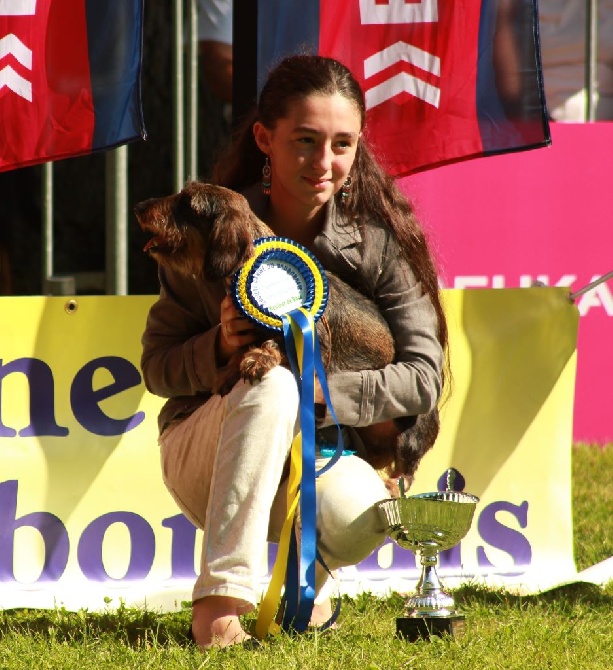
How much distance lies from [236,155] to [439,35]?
1.07 m

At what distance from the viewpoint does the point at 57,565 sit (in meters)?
4.13

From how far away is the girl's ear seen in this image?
3451 millimetres

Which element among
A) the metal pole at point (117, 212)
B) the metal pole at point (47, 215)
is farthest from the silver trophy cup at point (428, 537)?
the metal pole at point (47, 215)

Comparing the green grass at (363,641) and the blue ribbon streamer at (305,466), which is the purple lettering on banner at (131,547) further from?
the blue ribbon streamer at (305,466)

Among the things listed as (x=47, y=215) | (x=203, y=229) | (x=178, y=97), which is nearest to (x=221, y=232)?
(x=203, y=229)

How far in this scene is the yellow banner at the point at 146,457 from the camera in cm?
414

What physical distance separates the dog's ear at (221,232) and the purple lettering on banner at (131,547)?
51.7 inches

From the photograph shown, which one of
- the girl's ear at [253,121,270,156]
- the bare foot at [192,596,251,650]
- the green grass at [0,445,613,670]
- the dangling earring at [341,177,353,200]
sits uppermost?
the girl's ear at [253,121,270,156]

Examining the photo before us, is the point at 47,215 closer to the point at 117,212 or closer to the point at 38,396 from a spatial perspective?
the point at 117,212

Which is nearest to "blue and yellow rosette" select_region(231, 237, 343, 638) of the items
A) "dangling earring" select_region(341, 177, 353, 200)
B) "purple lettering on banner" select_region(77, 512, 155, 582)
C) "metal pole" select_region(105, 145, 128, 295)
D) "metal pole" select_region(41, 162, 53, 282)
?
"dangling earring" select_region(341, 177, 353, 200)

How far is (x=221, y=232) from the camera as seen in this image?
125 inches

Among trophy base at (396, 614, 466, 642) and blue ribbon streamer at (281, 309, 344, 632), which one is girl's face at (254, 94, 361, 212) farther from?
trophy base at (396, 614, 466, 642)

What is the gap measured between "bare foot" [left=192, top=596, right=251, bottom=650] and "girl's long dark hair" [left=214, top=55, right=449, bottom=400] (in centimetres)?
102

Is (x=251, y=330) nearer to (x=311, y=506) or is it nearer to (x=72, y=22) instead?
(x=311, y=506)
